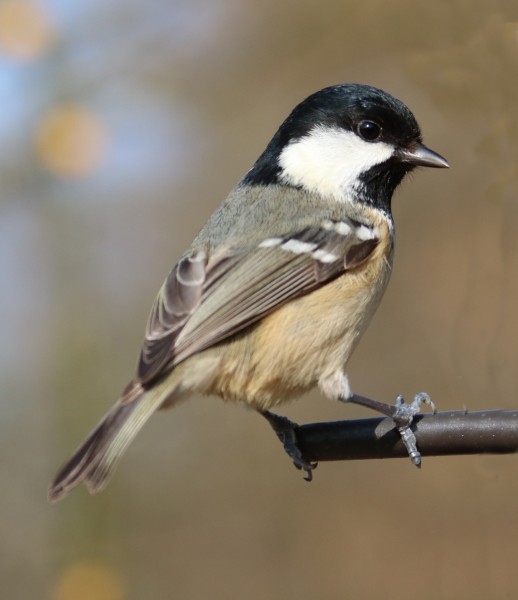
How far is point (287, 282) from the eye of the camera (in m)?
1.95

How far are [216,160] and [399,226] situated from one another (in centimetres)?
94

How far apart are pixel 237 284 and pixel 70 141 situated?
2.18 meters

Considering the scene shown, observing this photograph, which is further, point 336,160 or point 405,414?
point 336,160

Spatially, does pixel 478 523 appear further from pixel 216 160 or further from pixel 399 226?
pixel 216 160

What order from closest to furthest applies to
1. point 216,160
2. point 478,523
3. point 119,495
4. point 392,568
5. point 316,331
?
point 316,331, point 478,523, point 392,568, point 119,495, point 216,160

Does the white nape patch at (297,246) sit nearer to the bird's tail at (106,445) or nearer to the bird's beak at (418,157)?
the bird's beak at (418,157)

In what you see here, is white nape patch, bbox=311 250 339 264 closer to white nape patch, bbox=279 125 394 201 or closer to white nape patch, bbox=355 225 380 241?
white nape patch, bbox=355 225 380 241

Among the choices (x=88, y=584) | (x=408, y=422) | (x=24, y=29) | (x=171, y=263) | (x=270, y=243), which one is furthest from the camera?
(x=24, y=29)

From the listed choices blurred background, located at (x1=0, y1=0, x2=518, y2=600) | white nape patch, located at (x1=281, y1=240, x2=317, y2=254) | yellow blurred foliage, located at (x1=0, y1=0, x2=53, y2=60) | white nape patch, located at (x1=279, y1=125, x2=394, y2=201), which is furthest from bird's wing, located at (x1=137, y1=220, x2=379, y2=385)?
yellow blurred foliage, located at (x1=0, y1=0, x2=53, y2=60)

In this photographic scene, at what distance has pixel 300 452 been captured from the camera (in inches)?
76.6

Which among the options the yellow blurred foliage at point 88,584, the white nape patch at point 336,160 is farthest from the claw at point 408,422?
the yellow blurred foliage at point 88,584

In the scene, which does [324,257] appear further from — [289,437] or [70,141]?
[70,141]

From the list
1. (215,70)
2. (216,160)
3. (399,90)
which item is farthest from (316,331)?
(215,70)

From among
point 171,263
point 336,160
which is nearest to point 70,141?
point 171,263
